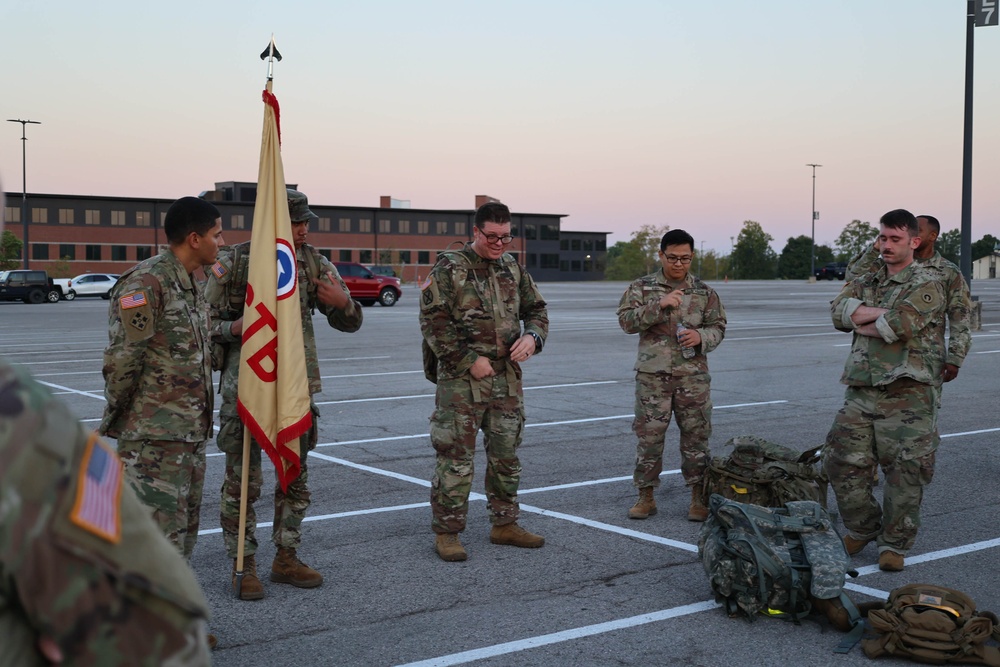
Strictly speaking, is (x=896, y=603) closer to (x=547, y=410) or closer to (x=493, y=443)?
(x=493, y=443)

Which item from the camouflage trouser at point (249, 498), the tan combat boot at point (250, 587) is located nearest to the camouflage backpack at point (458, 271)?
the camouflage trouser at point (249, 498)

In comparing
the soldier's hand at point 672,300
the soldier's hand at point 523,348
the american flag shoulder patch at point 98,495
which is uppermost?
the soldier's hand at point 672,300

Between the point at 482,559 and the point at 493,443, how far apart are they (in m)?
0.76

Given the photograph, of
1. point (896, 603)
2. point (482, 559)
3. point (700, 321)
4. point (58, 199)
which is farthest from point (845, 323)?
point (58, 199)

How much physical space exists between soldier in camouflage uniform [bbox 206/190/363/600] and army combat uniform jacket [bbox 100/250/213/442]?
2.82 ft

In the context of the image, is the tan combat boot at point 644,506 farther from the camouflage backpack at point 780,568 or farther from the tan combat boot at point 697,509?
the camouflage backpack at point 780,568

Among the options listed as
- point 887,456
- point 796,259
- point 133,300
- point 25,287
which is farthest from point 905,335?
point 796,259

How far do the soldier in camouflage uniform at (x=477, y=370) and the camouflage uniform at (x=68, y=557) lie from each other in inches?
199

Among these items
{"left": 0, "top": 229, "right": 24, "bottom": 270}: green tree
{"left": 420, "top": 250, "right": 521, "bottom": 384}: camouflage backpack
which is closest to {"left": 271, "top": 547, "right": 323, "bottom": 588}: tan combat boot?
{"left": 420, "top": 250, "right": 521, "bottom": 384}: camouflage backpack

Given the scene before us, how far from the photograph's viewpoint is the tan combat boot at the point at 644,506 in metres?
7.35

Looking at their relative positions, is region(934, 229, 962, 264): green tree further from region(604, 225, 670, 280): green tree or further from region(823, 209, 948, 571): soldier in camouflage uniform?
region(823, 209, 948, 571): soldier in camouflage uniform

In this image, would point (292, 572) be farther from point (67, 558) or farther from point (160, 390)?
point (67, 558)

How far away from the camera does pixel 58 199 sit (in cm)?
9056

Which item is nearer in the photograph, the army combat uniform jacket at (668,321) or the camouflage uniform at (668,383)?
the camouflage uniform at (668,383)
